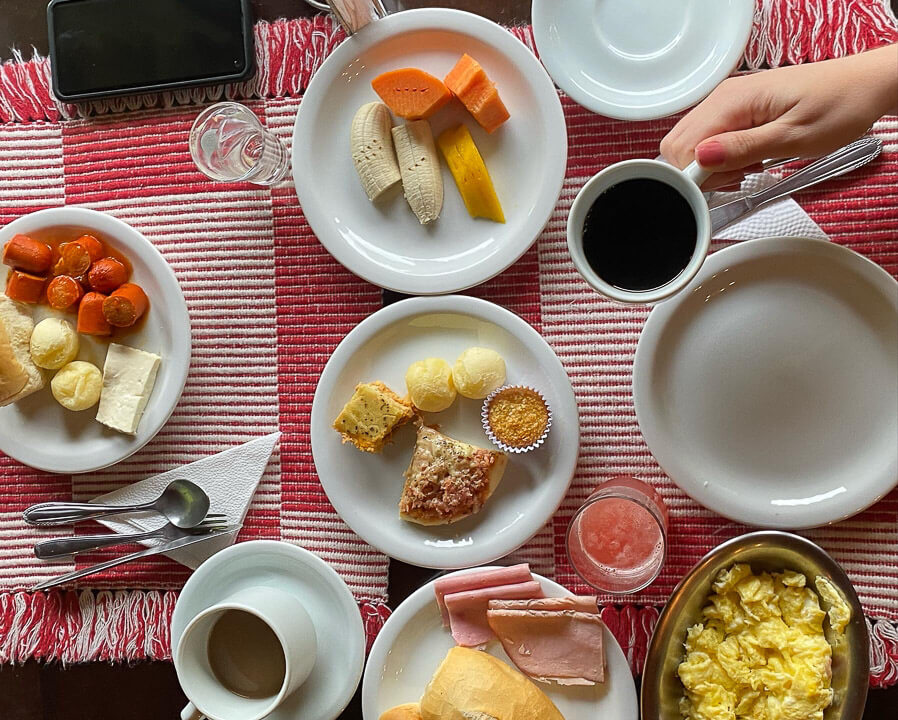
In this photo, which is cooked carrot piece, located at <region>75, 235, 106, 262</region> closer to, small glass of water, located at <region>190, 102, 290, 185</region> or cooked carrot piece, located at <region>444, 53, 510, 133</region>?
small glass of water, located at <region>190, 102, 290, 185</region>

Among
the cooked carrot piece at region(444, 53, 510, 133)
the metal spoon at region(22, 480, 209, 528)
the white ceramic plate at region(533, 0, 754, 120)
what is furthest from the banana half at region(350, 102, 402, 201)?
the metal spoon at region(22, 480, 209, 528)

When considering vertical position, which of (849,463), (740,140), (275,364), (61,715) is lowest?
(61,715)

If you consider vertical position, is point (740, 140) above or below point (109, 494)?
above

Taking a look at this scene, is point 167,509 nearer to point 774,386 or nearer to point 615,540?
point 615,540

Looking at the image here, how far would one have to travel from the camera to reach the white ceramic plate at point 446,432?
4.00 feet

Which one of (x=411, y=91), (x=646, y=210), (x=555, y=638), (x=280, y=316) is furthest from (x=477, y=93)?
(x=555, y=638)

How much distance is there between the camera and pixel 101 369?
132 cm

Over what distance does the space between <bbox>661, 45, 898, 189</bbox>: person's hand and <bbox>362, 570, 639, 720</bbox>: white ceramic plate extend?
0.69 meters

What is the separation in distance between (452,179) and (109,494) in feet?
2.64

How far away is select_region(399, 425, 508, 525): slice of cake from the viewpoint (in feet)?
3.92

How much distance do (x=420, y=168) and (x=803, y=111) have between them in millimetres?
563

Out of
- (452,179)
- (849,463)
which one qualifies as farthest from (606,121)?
(849,463)

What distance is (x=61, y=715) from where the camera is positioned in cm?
139

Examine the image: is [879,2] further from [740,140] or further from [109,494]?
[109,494]
